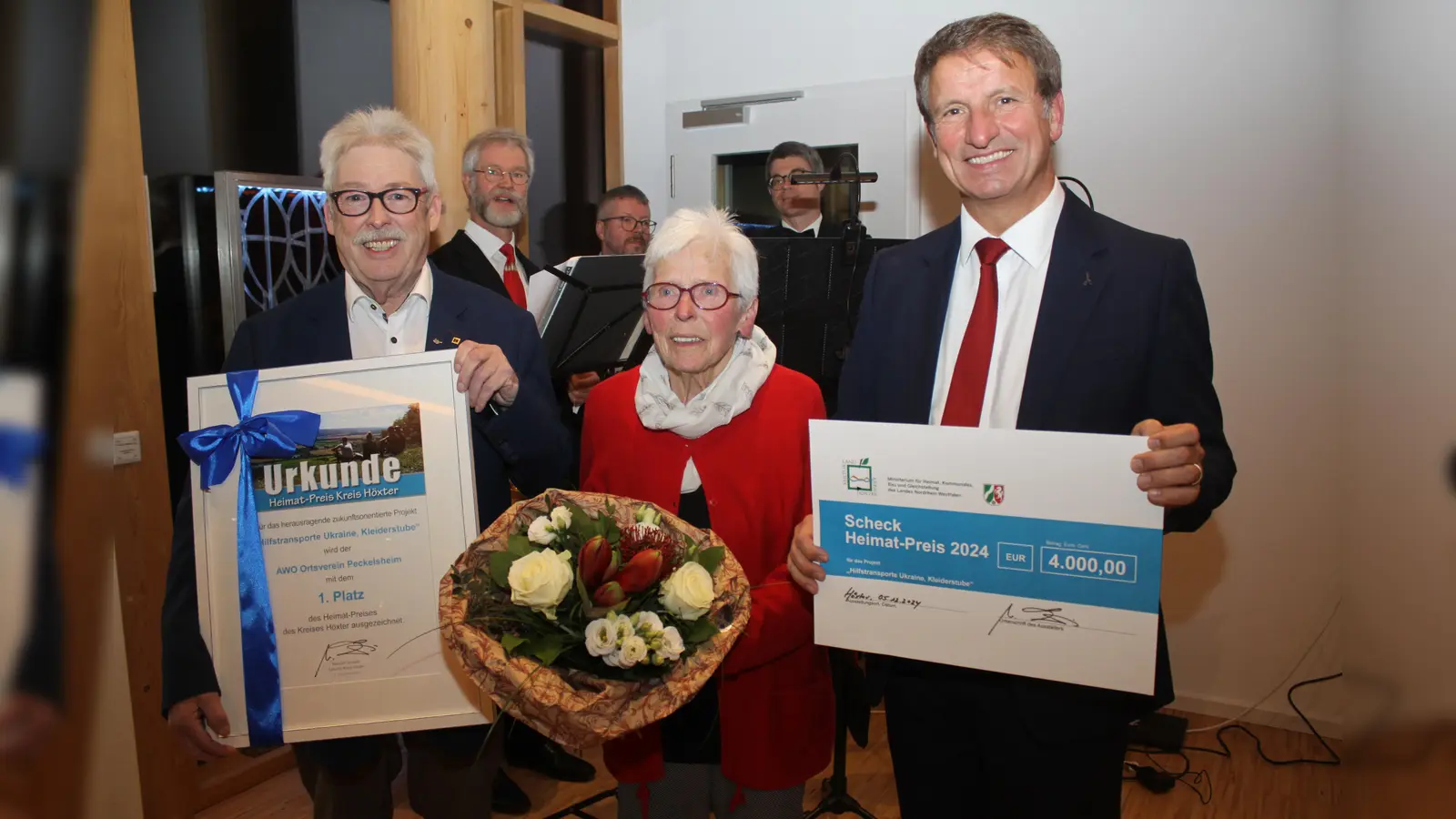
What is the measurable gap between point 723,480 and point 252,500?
2.73 feet

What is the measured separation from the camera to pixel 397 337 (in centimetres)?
186

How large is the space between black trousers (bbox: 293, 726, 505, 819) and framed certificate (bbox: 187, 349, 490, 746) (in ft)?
0.73

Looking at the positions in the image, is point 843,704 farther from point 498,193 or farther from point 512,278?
point 498,193

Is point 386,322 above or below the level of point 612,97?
below

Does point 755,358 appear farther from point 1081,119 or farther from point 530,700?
point 1081,119

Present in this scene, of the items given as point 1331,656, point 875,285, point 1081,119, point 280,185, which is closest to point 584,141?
point 280,185

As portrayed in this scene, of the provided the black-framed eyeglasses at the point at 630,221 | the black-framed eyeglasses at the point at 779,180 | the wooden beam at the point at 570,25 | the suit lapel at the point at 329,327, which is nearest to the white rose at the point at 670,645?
the suit lapel at the point at 329,327

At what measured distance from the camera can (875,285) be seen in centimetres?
180

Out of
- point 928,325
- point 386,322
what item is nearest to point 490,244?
point 386,322

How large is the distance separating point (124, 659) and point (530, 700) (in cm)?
203

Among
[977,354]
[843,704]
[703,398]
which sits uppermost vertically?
[977,354]

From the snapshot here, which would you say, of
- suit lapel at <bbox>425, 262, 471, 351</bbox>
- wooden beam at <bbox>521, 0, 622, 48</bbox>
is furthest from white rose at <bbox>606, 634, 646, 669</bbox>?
wooden beam at <bbox>521, 0, 622, 48</bbox>

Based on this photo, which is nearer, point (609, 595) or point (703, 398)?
point (609, 595)
